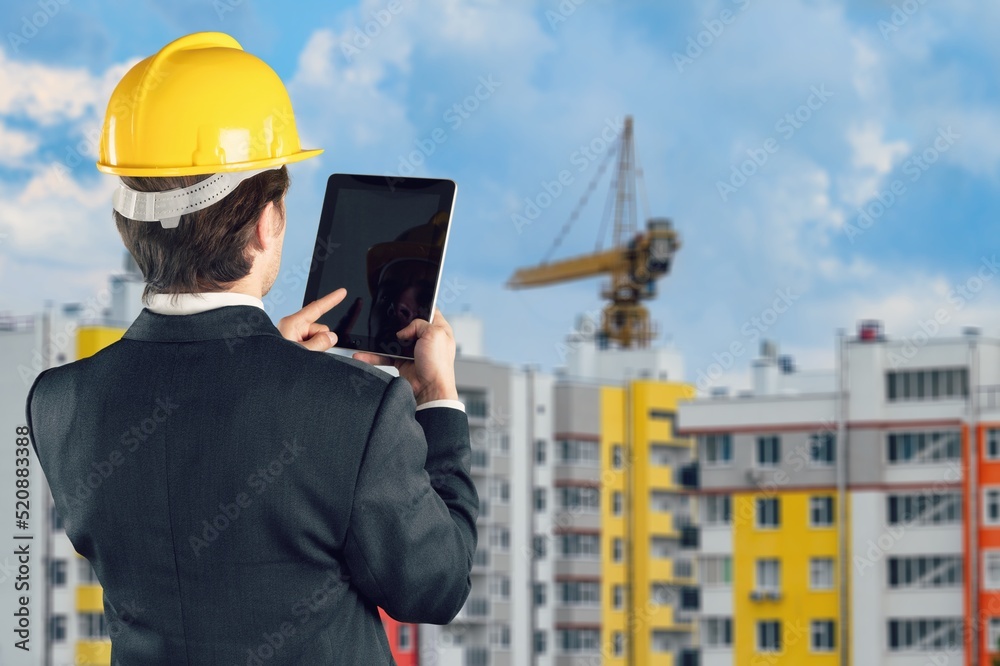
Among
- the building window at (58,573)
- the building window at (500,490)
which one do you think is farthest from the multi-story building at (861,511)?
the building window at (58,573)

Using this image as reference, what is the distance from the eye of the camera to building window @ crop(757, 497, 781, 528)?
49109 mm

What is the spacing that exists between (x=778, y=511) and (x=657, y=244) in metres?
32.1

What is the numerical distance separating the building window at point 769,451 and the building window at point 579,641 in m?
12.1

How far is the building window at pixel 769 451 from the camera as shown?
48.9 metres

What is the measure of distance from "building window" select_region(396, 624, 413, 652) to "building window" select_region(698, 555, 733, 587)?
9287mm

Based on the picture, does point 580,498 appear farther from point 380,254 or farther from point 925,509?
point 380,254

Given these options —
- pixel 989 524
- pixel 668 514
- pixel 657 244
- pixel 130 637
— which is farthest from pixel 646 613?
pixel 130 637

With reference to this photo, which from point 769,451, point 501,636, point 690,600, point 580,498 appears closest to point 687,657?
point 690,600

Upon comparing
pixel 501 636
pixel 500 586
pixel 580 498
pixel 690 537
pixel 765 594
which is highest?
pixel 580 498

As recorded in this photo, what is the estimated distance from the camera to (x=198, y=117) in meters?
2.29

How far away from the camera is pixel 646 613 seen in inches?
2386

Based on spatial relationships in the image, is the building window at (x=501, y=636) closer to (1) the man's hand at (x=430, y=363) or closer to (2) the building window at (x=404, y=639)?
(2) the building window at (x=404, y=639)

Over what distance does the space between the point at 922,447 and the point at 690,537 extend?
1479 cm

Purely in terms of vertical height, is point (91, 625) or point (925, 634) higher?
point (91, 625)
